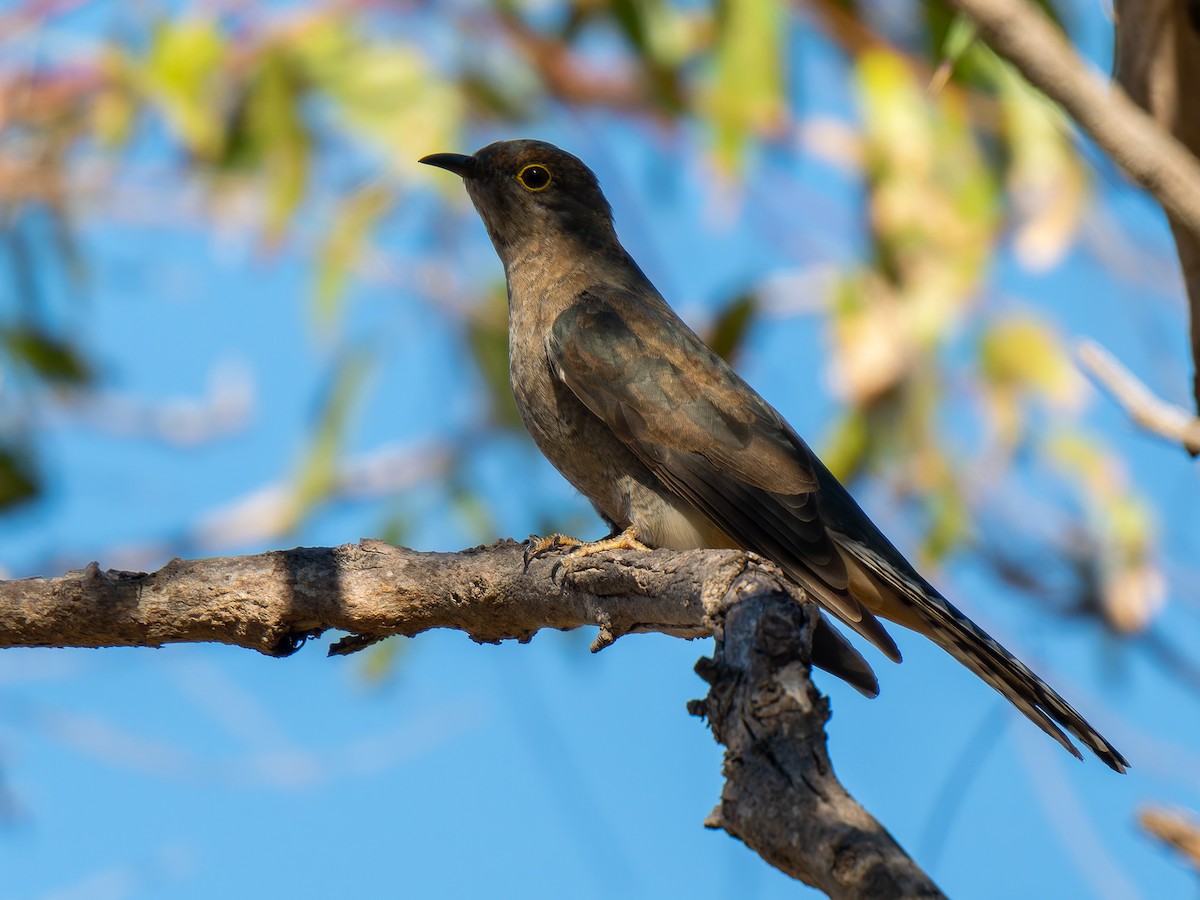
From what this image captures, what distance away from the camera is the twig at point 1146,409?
3.46 m

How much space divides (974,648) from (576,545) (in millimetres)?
1129

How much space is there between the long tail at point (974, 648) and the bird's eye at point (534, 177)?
78.3 inches

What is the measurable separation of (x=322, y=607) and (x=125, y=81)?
14.8 ft

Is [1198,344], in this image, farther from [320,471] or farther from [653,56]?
[320,471]

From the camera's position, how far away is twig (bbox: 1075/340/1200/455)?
3463mm

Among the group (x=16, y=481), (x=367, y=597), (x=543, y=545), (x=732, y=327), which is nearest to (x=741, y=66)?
(x=732, y=327)

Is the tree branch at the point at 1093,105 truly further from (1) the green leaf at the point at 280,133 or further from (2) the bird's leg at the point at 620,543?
(1) the green leaf at the point at 280,133

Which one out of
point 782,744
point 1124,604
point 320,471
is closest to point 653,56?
point 320,471

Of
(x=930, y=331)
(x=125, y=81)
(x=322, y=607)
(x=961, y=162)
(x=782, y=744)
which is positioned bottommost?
(x=782, y=744)

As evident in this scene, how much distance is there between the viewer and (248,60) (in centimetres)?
775

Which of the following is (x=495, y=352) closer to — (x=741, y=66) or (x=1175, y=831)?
(x=741, y=66)

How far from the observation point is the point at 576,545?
402 centimetres

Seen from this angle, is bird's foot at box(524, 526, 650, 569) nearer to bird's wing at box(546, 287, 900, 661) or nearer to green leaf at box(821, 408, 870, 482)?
bird's wing at box(546, 287, 900, 661)

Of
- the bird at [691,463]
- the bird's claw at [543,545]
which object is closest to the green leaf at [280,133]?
the bird at [691,463]
